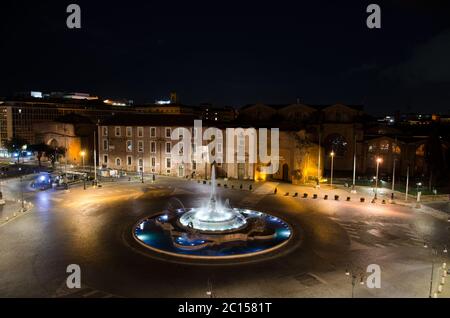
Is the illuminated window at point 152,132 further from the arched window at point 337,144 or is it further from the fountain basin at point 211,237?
the fountain basin at point 211,237

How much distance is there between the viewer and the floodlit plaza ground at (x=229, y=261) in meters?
19.3

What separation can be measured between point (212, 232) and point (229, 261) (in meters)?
5.82

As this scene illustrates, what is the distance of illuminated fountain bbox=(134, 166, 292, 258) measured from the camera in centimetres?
2512

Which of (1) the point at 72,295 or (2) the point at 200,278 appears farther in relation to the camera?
(2) the point at 200,278

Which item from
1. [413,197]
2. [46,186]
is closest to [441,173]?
[413,197]

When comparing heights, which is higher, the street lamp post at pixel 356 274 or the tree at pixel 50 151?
the tree at pixel 50 151

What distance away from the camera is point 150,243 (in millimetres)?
26312

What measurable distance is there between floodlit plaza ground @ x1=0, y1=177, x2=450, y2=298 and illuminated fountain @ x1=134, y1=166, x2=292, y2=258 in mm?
1088

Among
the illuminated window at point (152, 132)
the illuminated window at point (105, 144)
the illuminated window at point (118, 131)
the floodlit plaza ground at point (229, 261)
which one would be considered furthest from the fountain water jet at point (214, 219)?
the illuminated window at point (105, 144)

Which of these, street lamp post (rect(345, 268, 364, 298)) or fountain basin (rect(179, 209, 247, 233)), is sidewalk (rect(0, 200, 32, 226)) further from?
street lamp post (rect(345, 268, 364, 298))

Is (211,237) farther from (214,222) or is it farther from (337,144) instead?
(337,144)

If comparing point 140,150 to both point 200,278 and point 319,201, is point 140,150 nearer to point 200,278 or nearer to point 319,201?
point 319,201

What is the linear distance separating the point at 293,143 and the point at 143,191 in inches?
912

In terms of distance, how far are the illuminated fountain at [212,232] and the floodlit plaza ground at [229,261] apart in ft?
3.57
